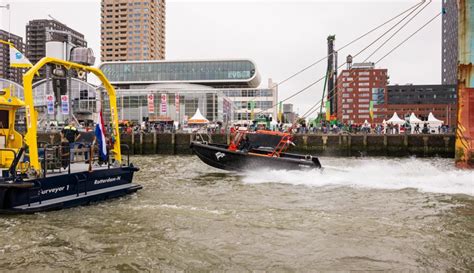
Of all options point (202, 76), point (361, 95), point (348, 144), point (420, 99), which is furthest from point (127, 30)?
point (348, 144)

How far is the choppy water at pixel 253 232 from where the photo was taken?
6531 millimetres

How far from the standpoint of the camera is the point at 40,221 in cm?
873

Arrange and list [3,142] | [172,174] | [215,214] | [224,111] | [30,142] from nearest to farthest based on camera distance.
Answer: [30,142], [215,214], [3,142], [172,174], [224,111]

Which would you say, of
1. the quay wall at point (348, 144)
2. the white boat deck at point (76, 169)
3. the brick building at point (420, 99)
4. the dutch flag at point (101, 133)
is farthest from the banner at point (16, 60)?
the brick building at point (420, 99)

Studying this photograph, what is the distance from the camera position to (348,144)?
1361 inches

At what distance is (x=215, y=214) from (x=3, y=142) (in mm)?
6315

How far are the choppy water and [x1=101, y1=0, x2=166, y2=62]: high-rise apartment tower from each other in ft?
452

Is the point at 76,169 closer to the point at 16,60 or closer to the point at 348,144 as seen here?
the point at 16,60

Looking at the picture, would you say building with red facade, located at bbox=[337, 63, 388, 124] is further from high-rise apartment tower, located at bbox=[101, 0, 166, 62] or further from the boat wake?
the boat wake

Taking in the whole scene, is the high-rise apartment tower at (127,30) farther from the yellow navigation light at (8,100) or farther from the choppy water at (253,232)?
the choppy water at (253,232)

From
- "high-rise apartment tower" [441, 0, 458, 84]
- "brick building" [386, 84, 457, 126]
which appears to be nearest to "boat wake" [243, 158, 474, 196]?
"brick building" [386, 84, 457, 126]

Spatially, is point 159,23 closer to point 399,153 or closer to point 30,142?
point 399,153

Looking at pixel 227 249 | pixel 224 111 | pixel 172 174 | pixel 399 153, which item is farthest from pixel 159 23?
pixel 227 249

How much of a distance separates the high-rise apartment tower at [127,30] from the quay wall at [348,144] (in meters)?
114
